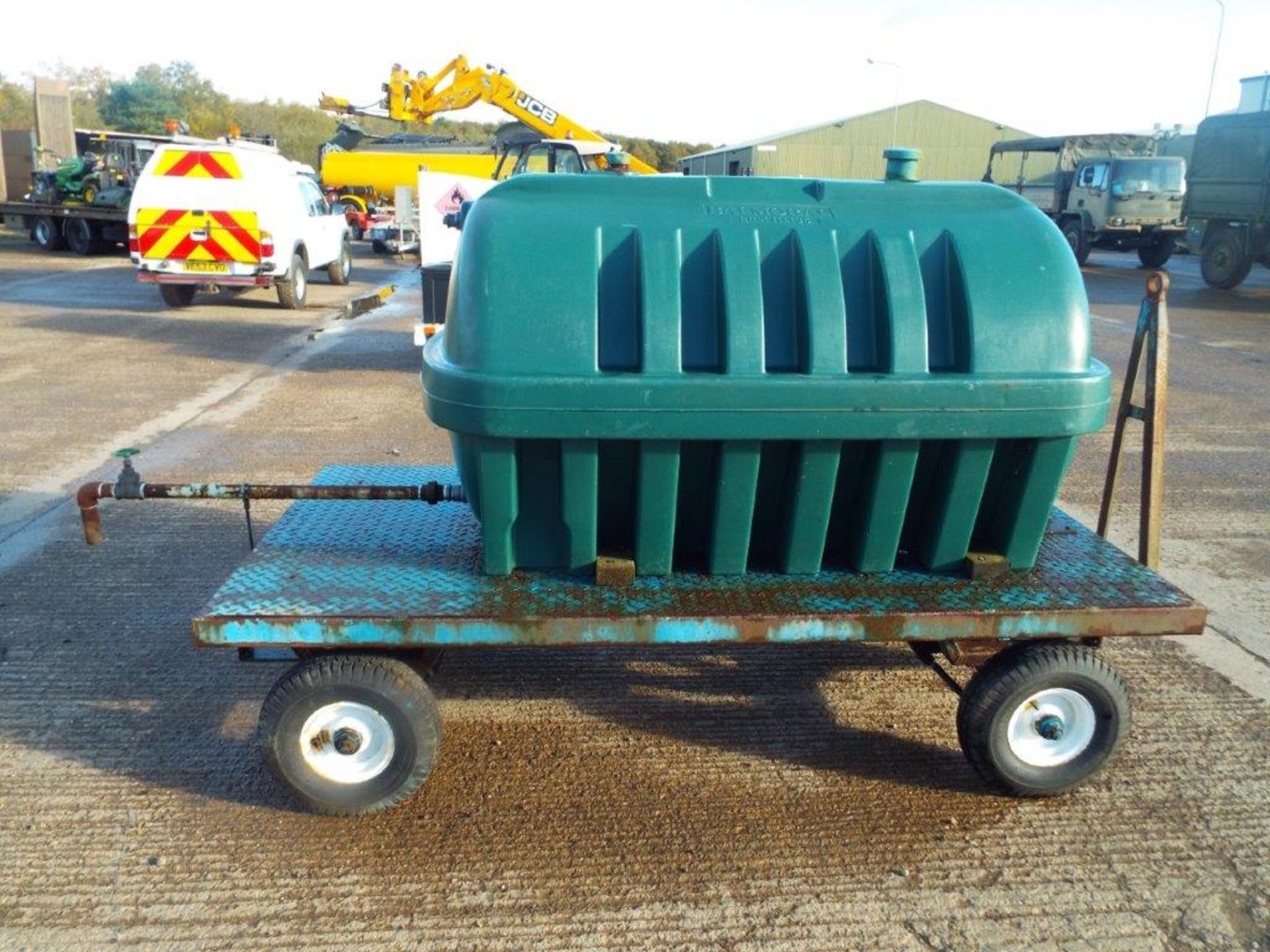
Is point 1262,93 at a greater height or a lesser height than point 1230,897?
greater

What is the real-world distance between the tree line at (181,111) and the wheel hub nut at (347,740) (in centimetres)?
4424

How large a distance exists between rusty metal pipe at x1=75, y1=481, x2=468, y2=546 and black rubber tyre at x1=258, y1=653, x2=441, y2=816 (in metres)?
0.56

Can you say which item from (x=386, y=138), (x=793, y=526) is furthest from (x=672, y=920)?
(x=386, y=138)

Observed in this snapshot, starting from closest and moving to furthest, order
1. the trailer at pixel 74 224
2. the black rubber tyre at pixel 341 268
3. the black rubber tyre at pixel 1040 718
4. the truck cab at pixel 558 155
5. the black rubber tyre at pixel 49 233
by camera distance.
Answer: the black rubber tyre at pixel 1040 718
the truck cab at pixel 558 155
the black rubber tyre at pixel 341 268
the trailer at pixel 74 224
the black rubber tyre at pixel 49 233

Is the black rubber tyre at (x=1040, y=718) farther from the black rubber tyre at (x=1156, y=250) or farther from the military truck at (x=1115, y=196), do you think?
the black rubber tyre at (x=1156, y=250)

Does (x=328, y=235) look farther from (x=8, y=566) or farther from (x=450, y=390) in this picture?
(x=450, y=390)

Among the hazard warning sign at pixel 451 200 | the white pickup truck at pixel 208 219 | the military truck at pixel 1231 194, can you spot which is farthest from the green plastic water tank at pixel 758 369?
the military truck at pixel 1231 194

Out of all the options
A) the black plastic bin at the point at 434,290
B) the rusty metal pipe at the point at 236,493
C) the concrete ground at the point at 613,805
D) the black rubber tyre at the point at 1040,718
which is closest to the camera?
the concrete ground at the point at 613,805

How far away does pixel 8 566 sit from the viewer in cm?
469

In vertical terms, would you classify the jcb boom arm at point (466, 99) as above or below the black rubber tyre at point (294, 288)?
above

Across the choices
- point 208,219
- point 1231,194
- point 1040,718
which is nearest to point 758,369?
point 1040,718

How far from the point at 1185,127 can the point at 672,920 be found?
54679 mm

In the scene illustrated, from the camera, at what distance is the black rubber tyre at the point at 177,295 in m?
13.4

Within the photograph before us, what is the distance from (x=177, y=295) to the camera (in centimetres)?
1348
